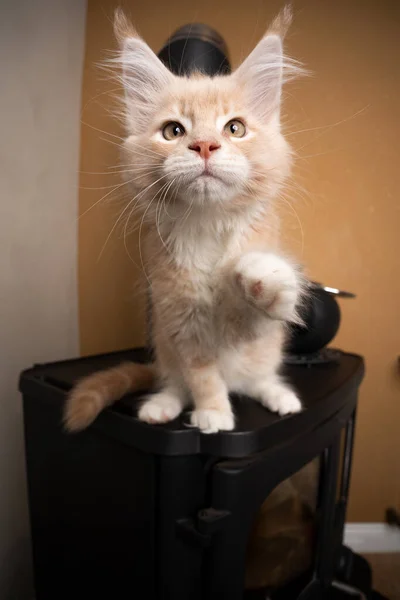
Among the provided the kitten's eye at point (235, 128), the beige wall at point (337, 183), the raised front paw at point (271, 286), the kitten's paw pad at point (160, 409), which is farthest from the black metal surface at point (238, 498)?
the beige wall at point (337, 183)

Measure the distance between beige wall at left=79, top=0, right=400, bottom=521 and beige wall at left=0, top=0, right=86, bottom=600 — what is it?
0.07 m

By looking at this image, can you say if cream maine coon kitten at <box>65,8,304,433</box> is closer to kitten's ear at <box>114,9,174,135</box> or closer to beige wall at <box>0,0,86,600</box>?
kitten's ear at <box>114,9,174,135</box>

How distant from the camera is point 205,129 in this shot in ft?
1.93

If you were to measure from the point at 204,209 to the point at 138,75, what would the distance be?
0.29 m

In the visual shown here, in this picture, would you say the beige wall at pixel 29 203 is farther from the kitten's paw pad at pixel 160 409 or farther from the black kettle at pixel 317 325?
the black kettle at pixel 317 325

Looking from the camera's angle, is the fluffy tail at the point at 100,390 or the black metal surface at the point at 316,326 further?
the black metal surface at the point at 316,326

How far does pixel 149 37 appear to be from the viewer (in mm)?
1168

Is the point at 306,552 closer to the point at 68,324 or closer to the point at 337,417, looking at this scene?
the point at 337,417

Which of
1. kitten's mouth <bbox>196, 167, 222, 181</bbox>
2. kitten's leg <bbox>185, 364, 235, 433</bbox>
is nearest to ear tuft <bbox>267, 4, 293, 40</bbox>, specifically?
kitten's mouth <bbox>196, 167, 222, 181</bbox>

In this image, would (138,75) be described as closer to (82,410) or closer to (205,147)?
(205,147)

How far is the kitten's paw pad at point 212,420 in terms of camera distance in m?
0.58

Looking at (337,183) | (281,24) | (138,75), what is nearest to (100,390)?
(138,75)

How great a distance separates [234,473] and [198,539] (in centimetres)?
11

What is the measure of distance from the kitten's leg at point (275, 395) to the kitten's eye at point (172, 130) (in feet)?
1.58
